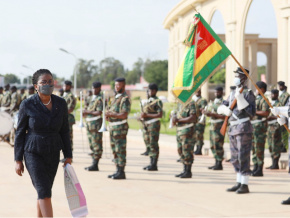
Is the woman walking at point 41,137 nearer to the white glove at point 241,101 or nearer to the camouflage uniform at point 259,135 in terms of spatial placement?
the white glove at point 241,101

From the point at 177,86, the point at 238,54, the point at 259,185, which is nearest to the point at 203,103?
the point at 259,185

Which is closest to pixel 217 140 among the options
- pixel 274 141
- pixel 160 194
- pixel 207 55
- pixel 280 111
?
pixel 274 141

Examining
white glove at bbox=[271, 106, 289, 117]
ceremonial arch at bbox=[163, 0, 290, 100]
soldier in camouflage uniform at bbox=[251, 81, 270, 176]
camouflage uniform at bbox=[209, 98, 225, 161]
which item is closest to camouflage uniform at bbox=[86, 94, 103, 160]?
camouflage uniform at bbox=[209, 98, 225, 161]

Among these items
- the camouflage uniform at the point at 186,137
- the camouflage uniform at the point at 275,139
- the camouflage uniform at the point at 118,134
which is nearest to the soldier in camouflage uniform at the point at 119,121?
the camouflage uniform at the point at 118,134

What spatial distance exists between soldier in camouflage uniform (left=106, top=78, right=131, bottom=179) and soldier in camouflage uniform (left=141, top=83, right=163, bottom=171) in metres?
1.09

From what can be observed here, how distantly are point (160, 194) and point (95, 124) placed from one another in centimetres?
310

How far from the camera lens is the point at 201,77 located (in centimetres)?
727

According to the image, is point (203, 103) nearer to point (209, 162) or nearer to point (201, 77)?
point (209, 162)

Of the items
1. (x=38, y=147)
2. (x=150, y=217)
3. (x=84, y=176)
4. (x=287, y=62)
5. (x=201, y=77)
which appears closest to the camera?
(x=38, y=147)

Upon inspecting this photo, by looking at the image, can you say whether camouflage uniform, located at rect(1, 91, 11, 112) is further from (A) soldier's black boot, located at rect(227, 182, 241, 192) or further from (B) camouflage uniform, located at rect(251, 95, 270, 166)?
(A) soldier's black boot, located at rect(227, 182, 241, 192)

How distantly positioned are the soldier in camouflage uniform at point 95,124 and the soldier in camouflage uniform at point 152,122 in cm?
96

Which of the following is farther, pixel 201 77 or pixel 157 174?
pixel 157 174

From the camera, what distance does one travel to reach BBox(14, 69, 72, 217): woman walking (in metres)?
4.83

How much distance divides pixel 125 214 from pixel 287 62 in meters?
15.0
